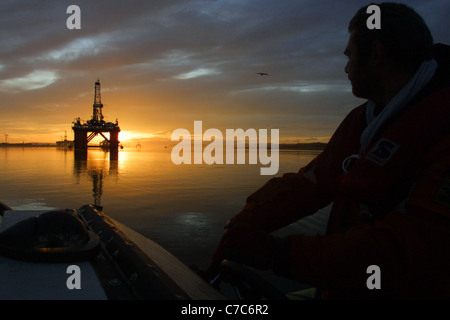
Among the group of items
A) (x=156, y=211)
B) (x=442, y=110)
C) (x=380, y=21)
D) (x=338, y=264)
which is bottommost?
(x=156, y=211)

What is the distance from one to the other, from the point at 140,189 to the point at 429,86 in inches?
566

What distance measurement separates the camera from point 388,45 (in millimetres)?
1482

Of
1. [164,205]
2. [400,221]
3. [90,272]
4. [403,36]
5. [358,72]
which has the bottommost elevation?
[164,205]

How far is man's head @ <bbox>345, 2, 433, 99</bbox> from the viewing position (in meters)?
1.46

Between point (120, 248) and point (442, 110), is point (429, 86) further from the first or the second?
point (120, 248)

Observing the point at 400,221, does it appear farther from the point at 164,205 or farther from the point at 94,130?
the point at 94,130

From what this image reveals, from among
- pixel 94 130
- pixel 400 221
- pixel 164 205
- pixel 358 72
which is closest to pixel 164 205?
pixel 164 205

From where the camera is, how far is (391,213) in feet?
4.23

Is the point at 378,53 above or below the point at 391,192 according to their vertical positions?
above

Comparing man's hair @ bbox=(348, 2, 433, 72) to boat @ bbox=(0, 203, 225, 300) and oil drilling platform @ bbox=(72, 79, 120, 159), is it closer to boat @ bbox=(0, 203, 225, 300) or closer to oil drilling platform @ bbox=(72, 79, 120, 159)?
boat @ bbox=(0, 203, 225, 300)

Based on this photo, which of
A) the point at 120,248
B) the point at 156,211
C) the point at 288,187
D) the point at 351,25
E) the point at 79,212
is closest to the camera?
the point at 351,25

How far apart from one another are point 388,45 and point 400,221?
79 centimetres

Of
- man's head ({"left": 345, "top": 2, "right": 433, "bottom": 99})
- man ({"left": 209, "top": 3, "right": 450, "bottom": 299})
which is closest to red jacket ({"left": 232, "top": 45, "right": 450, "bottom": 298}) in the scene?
man ({"left": 209, "top": 3, "right": 450, "bottom": 299})
